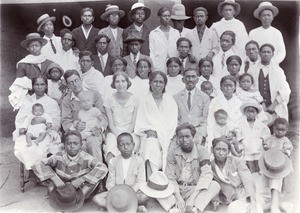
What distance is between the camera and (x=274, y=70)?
430 centimetres

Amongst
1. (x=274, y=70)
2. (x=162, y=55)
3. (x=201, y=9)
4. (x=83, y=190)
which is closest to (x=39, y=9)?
(x=162, y=55)

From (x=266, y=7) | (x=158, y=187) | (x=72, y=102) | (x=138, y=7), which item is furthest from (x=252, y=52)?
(x=72, y=102)

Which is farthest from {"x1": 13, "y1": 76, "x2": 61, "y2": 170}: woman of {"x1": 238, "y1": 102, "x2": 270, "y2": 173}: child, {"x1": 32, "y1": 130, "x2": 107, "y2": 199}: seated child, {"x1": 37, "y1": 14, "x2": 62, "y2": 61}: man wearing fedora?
{"x1": 238, "y1": 102, "x2": 270, "y2": 173}: child

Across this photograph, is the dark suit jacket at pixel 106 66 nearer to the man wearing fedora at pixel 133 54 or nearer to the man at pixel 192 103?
the man wearing fedora at pixel 133 54

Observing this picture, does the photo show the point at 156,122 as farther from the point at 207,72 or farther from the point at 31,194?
the point at 31,194

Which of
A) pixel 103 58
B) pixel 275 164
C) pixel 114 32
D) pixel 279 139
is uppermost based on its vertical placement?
pixel 114 32

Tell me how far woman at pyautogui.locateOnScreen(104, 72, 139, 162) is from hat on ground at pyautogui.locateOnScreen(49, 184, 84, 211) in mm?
549

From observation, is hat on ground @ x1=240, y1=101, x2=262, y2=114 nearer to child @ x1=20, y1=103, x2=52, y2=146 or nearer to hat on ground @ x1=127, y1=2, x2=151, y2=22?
hat on ground @ x1=127, y1=2, x2=151, y2=22

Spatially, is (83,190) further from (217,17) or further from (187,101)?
(217,17)

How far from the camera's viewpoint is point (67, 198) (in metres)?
3.71

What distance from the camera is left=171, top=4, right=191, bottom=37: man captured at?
4.52 metres

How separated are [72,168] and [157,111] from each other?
861 mm

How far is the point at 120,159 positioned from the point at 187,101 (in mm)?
801

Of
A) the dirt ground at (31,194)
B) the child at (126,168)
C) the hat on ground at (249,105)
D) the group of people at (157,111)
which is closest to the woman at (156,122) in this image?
the group of people at (157,111)
